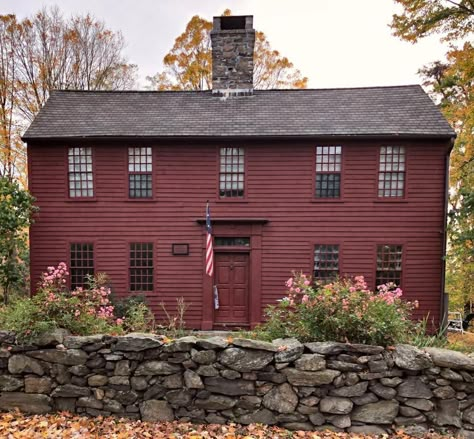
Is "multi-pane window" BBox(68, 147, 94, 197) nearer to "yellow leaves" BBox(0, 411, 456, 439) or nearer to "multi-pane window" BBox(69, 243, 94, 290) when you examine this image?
"multi-pane window" BBox(69, 243, 94, 290)

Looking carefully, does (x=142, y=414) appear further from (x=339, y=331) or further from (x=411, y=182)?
(x=411, y=182)

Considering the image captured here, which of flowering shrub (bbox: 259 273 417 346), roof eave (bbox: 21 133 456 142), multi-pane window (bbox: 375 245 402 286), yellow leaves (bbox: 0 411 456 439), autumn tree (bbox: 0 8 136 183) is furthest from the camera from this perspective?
autumn tree (bbox: 0 8 136 183)

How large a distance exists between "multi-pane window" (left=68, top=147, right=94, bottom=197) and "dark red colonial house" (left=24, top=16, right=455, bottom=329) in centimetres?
3

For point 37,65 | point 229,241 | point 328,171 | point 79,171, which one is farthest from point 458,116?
point 37,65

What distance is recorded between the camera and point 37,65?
48.2ft

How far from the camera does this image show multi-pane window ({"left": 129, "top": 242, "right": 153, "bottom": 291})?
9.58 meters

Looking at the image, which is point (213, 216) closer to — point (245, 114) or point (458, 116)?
point (245, 114)

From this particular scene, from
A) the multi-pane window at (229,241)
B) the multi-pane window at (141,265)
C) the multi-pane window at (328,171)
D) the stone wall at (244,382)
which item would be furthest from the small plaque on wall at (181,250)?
the stone wall at (244,382)

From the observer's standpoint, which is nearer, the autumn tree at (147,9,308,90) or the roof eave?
the roof eave

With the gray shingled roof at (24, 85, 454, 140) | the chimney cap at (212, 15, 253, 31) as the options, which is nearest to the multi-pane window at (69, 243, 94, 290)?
the gray shingled roof at (24, 85, 454, 140)

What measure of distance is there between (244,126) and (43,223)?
700 centimetres

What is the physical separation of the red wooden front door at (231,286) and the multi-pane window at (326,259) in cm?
219

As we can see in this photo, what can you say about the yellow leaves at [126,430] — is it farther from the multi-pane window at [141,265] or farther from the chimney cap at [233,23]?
the chimney cap at [233,23]

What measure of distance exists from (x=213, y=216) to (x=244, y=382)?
19.8ft
